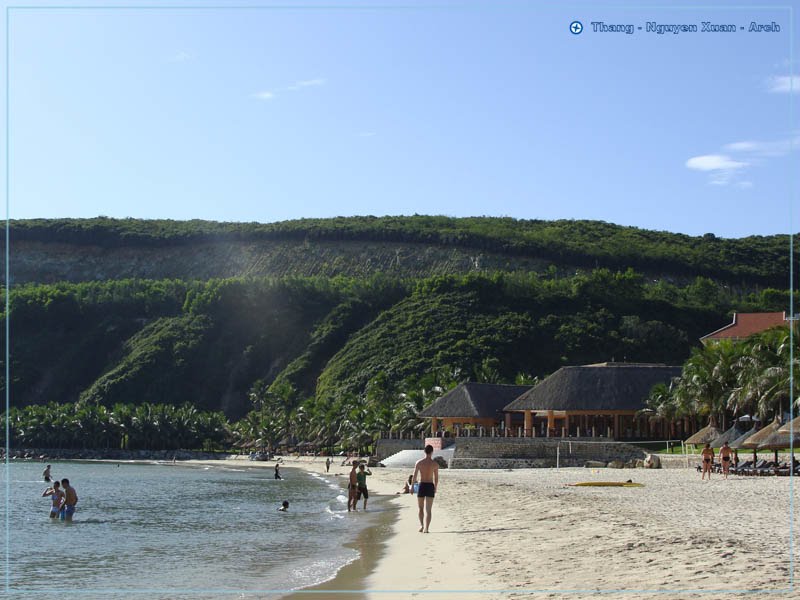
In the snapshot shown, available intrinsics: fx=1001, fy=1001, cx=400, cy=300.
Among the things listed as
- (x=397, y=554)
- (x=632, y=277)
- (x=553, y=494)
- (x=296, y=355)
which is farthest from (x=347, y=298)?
(x=397, y=554)

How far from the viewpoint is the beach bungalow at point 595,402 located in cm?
5178

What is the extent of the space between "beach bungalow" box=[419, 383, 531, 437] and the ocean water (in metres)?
19.0

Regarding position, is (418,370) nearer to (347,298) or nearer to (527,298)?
(527,298)

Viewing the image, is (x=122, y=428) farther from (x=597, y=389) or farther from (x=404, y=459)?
(x=597, y=389)

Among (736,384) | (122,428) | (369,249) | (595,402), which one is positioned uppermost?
(369,249)

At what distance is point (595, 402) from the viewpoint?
52.3 m

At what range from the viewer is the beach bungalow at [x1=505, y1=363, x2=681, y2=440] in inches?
2039

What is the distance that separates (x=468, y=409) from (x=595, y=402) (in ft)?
23.2

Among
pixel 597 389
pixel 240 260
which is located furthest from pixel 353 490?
pixel 240 260

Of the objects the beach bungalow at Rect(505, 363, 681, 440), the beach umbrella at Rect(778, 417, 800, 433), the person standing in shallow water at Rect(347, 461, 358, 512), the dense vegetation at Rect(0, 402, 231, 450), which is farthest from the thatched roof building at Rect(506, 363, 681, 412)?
the dense vegetation at Rect(0, 402, 231, 450)

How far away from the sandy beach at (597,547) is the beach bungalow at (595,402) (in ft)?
91.6

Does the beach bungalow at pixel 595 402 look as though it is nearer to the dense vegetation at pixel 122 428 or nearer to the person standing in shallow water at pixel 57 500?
the person standing in shallow water at pixel 57 500

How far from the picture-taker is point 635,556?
1144cm

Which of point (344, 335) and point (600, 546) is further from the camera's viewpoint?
point (344, 335)
